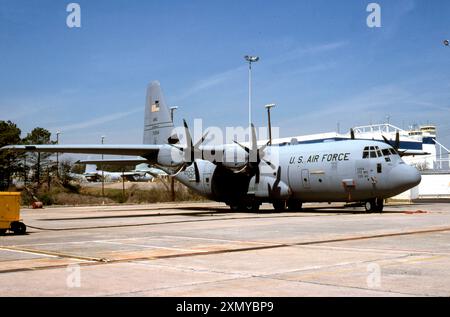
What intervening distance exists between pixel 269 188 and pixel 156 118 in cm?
1016

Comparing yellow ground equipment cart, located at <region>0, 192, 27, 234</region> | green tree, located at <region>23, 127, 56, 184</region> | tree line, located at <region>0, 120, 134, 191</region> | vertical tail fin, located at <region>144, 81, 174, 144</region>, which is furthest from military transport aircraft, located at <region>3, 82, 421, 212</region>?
green tree, located at <region>23, 127, 56, 184</region>

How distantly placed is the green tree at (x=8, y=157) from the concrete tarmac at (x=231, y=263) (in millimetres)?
51904

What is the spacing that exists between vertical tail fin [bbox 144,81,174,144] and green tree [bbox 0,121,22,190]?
33.0 meters

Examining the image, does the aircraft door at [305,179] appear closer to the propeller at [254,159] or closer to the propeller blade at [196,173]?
the propeller at [254,159]

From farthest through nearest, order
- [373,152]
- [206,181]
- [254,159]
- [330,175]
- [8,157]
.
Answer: [8,157]
[206,181]
[254,159]
[330,175]
[373,152]

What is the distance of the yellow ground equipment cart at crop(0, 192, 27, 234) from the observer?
18859 mm

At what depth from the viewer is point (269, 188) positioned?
3409cm

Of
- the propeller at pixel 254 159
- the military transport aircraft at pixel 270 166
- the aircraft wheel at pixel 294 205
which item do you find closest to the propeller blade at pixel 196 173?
the military transport aircraft at pixel 270 166

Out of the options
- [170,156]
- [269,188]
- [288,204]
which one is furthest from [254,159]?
[170,156]

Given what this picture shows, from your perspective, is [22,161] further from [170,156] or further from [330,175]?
[330,175]

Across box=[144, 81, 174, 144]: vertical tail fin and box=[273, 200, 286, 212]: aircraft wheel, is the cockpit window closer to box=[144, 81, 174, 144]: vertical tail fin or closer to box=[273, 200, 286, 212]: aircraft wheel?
box=[273, 200, 286, 212]: aircraft wheel

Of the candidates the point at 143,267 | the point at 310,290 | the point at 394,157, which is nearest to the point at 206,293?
the point at 310,290

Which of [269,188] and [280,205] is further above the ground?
[269,188]
